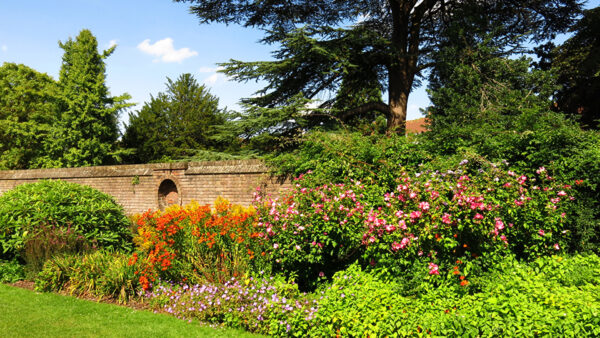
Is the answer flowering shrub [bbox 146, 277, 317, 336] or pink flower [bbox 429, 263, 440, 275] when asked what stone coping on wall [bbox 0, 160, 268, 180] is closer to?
flowering shrub [bbox 146, 277, 317, 336]

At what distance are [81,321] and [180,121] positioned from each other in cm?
1342

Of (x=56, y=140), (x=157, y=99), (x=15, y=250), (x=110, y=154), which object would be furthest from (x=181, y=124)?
(x=15, y=250)

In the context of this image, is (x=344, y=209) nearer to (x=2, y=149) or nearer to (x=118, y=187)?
(x=118, y=187)

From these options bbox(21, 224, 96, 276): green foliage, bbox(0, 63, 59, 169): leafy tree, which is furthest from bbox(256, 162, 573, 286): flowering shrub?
bbox(0, 63, 59, 169): leafy tree

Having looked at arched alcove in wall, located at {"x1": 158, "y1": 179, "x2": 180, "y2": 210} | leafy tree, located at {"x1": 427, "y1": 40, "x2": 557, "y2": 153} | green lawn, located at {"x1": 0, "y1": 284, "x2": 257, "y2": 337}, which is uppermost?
leafy tree, located at {"x1": 427, "y1": 40, "x2": 557, "y2": 153}

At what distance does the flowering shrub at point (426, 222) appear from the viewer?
14.9 feet

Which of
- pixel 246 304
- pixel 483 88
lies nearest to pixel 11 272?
pixel 246 304

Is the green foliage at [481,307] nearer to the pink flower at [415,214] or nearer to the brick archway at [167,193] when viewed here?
the pink flower at [415,214]

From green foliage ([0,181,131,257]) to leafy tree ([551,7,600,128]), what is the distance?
12578mm

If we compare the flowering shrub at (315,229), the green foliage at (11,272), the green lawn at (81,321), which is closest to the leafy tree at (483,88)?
the flowering shrub at (315,229)

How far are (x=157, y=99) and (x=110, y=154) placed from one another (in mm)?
4781

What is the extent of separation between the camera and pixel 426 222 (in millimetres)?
4527

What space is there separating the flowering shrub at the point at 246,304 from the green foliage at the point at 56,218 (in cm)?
258

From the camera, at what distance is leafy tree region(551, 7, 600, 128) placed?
11844 millimetres
